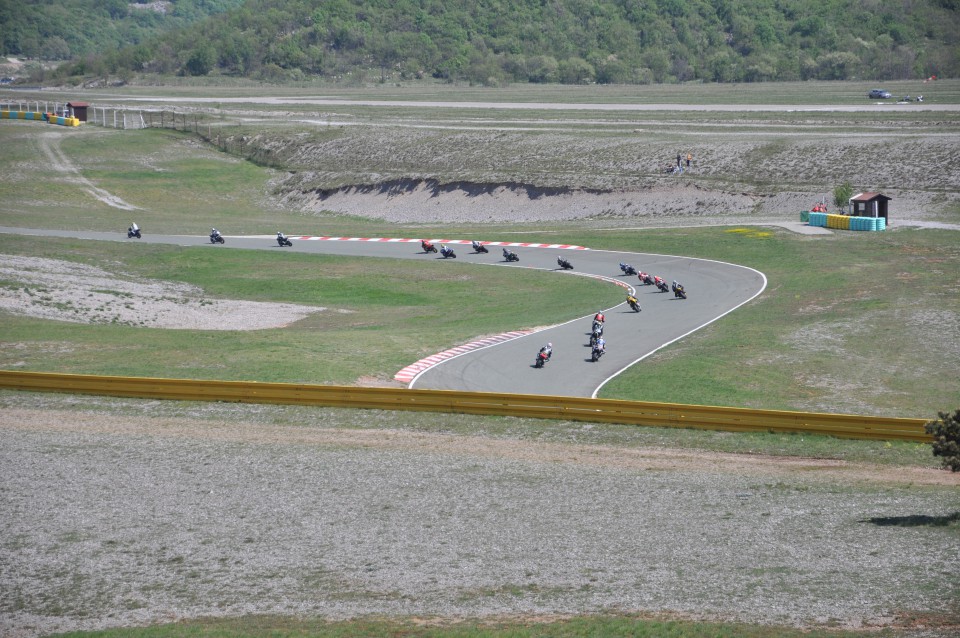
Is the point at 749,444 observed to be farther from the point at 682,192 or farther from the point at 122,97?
the point at 122,97

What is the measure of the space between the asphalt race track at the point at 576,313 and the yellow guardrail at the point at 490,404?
276 cm

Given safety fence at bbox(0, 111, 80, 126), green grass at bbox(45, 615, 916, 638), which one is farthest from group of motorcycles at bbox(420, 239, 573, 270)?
safety fence at bbox(0, 111, 80, 126)


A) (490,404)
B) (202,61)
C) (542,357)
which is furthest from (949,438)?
(202,61)

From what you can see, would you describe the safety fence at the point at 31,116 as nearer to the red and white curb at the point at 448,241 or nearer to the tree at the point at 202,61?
the red and white curb at the point at 448,241

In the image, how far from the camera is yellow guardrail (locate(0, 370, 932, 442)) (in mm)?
25594

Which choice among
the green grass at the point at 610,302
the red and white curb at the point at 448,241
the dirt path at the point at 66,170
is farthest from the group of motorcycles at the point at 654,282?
the dirt path at the point at 66,170

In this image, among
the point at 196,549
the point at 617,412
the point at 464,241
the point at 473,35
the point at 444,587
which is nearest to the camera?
the point at 444,587

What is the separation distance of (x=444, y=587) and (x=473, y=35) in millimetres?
167196

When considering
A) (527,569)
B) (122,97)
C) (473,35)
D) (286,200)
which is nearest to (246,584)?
(527,569)

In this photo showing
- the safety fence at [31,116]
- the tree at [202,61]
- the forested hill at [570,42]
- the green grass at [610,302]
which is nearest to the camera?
the green grass at [610,302]

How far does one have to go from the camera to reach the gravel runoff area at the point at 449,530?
1647 centimetres

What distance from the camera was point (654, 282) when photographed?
49250 mm

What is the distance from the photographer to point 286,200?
8988 centimetres

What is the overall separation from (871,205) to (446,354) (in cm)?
3491
